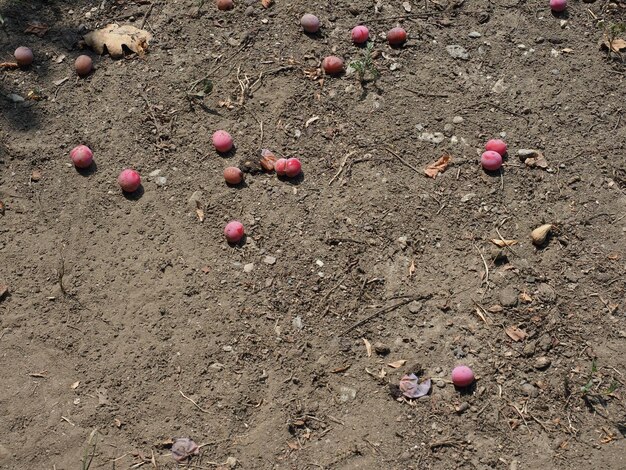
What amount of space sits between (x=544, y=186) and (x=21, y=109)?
3.00 m

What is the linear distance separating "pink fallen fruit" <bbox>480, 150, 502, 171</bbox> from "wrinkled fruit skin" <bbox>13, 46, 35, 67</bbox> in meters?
2.74

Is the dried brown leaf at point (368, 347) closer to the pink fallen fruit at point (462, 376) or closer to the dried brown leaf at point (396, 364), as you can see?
the dried brown leaf at point (396, 364)

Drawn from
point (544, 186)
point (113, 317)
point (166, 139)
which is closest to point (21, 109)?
point (166, 139)

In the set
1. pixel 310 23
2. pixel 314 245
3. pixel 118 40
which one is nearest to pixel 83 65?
pixel 118 40

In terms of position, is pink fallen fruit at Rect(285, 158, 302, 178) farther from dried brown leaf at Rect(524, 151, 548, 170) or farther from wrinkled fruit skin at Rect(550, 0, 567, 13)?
wrinkled fruit skin at Rect(550, 0, 567, 13)

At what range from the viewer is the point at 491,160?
12.8ft

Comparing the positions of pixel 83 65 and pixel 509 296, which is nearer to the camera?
pixel 509 296

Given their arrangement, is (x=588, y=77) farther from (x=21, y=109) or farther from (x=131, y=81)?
(x=21, y=109)

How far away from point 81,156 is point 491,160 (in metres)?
2.21

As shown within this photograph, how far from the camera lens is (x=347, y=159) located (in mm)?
4016

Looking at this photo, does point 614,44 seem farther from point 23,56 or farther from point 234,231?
point 23,56

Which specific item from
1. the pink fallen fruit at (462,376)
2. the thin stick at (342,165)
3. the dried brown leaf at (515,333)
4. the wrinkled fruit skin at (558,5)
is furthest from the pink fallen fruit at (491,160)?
the wrinkled fruit skin at (558,5)

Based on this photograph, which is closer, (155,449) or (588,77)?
(155,449)

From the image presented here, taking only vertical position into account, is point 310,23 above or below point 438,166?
above
